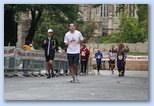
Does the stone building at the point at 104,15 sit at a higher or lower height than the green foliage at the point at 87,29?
higher

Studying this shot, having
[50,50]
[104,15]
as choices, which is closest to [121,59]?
[104,15]

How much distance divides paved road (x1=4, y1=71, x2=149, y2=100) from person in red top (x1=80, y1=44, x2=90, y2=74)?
0.39 feet

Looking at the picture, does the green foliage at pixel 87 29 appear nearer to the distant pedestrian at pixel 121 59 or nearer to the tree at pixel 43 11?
the tree at pixel 43 11

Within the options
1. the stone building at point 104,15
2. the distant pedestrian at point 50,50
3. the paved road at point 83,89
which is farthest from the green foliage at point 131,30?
the distant pedestrian at point 50,50

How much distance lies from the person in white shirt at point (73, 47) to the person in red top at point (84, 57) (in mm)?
47

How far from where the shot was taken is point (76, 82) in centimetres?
2120

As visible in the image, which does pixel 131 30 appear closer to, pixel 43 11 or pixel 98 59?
pixel 98 59

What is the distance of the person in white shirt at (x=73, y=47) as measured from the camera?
21.2m

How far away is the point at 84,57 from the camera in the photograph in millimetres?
21281

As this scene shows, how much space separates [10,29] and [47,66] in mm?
594

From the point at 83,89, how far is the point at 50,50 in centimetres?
58

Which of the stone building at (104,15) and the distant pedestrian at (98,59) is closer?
the stone building at (104,15)

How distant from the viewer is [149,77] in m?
21.1

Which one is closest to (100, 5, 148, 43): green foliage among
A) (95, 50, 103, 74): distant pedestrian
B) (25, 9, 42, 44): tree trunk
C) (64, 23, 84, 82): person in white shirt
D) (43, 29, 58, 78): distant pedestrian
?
(95, 50, 103, 74): distant pedestrian
